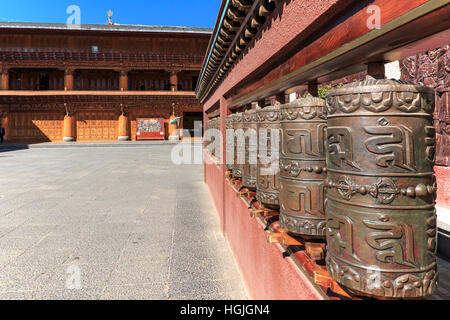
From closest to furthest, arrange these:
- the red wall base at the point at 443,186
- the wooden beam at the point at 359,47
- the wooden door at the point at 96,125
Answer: the wooden beam at the point at 359,47 < the red wall base at the point at 443,186 < the wooden door at the point at 96,125

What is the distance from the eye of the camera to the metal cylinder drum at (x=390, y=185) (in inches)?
36.0

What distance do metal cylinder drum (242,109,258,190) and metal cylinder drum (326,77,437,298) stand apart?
1.30 metres

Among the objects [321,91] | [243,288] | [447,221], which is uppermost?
[321,91]

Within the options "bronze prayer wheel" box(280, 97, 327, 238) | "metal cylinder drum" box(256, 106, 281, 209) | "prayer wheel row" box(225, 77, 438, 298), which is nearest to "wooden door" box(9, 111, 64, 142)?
"metal cylinder drum" box(256, 106, 281, 209)

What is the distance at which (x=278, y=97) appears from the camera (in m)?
2.16

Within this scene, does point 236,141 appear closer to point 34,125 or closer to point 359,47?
point 359,47

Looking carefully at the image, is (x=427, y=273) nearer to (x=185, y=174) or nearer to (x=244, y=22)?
(x=244, y=22)

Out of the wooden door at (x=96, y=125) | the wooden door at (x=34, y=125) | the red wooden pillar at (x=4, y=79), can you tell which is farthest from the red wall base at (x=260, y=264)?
the red wooden pillar at (x=4, y=79)

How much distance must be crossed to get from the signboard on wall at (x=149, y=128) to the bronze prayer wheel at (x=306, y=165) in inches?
974

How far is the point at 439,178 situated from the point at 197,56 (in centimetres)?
2470

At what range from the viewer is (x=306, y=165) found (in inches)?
55.4

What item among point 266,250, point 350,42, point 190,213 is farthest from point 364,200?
point 190,213

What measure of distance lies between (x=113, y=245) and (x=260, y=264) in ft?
7.55

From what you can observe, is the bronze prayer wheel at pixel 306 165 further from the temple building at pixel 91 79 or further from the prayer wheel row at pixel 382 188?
the temple building at pixel 91 79
